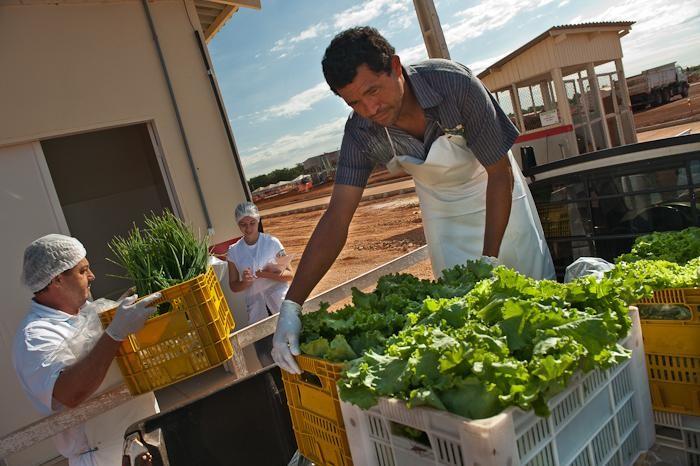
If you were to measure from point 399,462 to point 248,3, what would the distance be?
7061 millimetres

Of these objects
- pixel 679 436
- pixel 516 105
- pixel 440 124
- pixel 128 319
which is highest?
pixel 516 105

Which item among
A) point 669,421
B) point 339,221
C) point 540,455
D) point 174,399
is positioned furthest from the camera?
point 174,399

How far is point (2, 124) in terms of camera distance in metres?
5.29

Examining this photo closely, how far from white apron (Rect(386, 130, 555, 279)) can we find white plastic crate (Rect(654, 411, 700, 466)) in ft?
4.57

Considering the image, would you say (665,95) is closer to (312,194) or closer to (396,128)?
(312,194)

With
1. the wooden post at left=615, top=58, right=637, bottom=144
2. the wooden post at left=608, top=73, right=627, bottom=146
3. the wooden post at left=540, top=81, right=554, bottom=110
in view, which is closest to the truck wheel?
the wooden post at left=615, top=58, right=637, bottom=144

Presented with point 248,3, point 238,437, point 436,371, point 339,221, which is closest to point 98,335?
point 238,437

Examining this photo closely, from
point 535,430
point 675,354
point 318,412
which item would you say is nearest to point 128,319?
point 318,412

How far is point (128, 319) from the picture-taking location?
2.79m

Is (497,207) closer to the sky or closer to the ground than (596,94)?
closer to the ground

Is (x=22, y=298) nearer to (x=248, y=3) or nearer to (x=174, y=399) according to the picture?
(x=174, y=399)

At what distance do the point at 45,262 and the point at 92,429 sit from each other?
3.26ft

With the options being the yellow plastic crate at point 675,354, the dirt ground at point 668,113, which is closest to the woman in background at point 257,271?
the yellow plastic crate at point 675,354

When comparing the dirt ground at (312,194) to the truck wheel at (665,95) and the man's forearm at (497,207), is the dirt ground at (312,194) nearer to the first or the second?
the truck wheel at (665,95)
